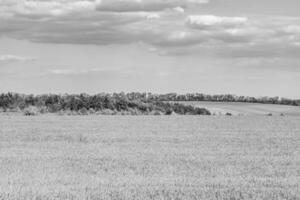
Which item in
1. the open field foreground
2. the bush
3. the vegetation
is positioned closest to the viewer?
the open field foreground

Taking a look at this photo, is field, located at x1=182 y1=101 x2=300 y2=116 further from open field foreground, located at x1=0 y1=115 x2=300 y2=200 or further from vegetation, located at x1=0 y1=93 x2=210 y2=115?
open field foreground, located at x1=0 y1=115 x2=300 y2=200

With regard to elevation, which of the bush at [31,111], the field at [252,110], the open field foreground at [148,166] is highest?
the field at [252,110]

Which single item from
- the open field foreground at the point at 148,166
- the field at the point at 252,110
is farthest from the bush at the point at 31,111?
the open field foreground at the point at 148,166

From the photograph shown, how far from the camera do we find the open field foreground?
1107cm

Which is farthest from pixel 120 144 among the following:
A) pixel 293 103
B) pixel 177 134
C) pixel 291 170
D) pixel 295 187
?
pixel 293 103

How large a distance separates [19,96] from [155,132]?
27360 millimetres

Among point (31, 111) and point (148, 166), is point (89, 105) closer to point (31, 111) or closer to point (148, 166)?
point (31, 111)

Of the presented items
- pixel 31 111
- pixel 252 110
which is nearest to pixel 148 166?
pixel 31 111

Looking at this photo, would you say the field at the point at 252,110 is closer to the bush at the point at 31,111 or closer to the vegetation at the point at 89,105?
the vegetation at the point at 89,105

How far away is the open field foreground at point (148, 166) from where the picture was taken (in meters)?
11.1

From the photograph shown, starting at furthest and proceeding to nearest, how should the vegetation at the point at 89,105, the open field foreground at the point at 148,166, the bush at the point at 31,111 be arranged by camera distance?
the vegetation at the point at 89,105, the bush at the point at 31,111, the open field foreground at the point at 148,166

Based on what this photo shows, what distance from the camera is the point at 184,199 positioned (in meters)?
10.3

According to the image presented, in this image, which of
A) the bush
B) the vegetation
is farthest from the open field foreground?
the vegetation

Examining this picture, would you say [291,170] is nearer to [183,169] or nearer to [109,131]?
[183,169]
